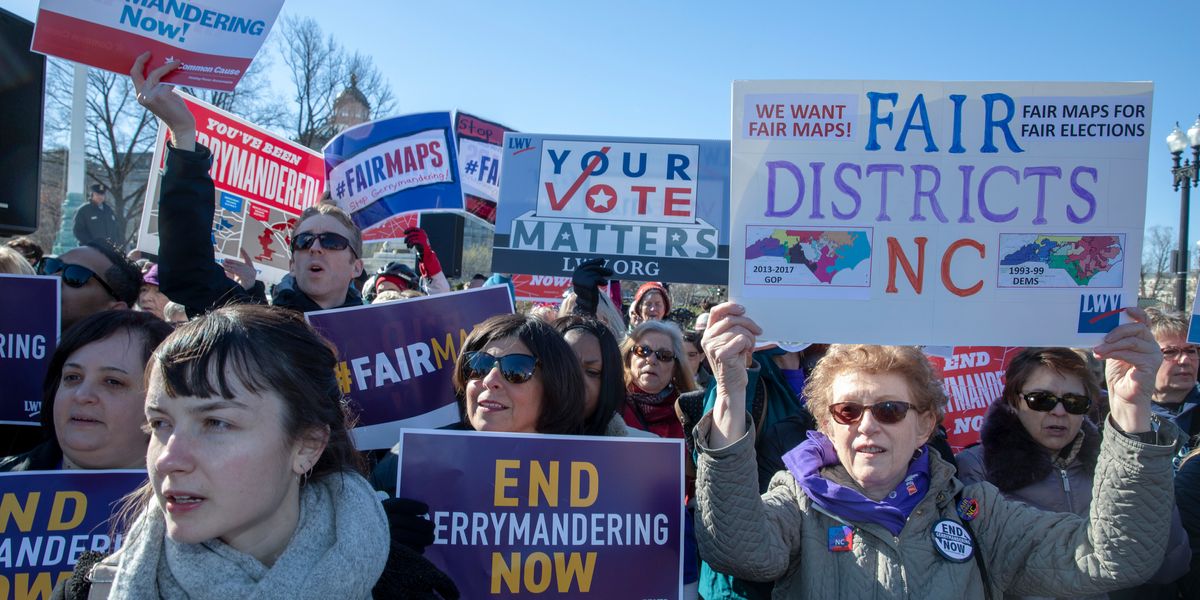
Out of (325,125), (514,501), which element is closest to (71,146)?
(514,501)

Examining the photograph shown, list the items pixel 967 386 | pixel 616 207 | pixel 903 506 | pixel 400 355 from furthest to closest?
pixel 967 386, pixel 616 207, pixel 400 355, pixel 903 506

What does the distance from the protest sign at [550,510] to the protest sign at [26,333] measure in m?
1.71

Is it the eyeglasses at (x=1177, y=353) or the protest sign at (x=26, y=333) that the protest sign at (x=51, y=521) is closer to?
the protest sign at (x=26, y=333)

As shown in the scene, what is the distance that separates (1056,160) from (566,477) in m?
2.02

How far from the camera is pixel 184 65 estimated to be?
3.24 metres

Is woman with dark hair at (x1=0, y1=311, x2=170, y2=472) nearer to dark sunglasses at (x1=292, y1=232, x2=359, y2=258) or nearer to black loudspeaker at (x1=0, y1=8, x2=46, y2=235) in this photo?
dark sunglasses at (x1=292, y1=232, x2=359, y2=258)

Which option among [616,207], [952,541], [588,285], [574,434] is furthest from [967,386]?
[574,434]

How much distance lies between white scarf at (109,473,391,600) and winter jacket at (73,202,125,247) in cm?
979

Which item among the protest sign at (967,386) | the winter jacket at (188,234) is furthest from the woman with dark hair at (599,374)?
the protest sign at (967,386)

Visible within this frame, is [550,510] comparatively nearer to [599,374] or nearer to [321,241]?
[599,374]

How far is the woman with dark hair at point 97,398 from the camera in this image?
236cm

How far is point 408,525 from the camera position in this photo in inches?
85.1

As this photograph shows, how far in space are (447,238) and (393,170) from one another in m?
8.90

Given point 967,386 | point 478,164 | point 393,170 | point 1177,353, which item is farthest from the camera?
point 478,164
